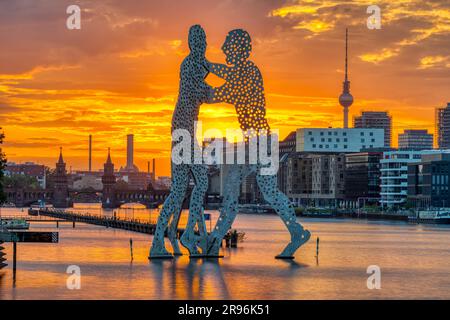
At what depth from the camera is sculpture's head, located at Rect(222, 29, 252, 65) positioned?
246 ft

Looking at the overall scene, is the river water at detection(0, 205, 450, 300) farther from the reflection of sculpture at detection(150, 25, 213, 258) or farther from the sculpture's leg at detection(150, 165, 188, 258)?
the reflection of sculpture at detection(150, 25, 213, 258)

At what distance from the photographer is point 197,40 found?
75438mm

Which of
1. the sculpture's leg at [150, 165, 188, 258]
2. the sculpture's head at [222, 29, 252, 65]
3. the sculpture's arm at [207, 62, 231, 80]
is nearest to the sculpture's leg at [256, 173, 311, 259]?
the sculpture's leg at [150, 165, 188, 258]

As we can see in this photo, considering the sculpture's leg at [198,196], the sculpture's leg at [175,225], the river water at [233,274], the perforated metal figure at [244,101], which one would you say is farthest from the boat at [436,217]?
the sculpture's leg at [198,196]

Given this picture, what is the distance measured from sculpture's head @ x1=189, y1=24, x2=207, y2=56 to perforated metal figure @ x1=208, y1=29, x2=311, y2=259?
4.06 ft

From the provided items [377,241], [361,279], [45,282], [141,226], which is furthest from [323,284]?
[141,226]

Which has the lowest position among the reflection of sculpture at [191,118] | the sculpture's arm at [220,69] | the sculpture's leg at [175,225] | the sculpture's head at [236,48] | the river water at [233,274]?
the river water at [233,274]

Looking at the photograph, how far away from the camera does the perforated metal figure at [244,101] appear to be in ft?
247

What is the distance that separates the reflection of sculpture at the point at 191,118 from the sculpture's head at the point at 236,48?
63.1 inches

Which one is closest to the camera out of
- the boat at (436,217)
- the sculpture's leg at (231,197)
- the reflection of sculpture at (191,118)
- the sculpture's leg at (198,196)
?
the reflection of sculpture at (191,118)

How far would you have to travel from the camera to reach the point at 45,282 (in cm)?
6359

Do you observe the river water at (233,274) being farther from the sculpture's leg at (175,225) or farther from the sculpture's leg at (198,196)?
the sculpture's leg at (198,196)

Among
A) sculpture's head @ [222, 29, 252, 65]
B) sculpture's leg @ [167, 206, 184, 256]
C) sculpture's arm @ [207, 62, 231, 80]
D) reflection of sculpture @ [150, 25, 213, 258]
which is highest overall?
sculpture's head @ [222, 29, 252, 65]

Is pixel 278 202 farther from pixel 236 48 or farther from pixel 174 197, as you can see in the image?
pixel 236 48
